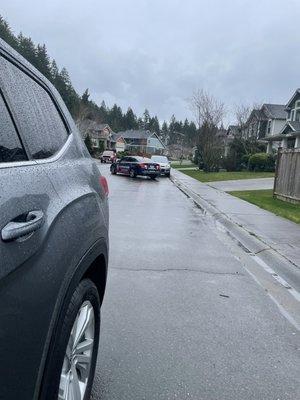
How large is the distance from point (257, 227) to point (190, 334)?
21.7 feet

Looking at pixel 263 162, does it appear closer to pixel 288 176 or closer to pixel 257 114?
pixel 257 114

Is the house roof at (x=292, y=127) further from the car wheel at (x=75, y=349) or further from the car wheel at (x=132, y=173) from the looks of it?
the car wheel at (x=75, y=349)

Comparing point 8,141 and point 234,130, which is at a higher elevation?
point 8,141

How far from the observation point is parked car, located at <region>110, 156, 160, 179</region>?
29469 mm

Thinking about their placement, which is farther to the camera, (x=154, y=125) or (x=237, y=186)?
(x=154, y=125)

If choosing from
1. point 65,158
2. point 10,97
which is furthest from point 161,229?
point 10,97

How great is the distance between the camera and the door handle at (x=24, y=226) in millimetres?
1587

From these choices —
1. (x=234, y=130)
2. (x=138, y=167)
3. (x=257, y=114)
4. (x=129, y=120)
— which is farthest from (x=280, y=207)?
(x=129, y=120)

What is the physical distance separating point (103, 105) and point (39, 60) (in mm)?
85296

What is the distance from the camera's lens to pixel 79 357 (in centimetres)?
259

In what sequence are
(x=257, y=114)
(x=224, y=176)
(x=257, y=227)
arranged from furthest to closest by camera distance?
(x=257, y=114), (x=224, y=176), (x=257, y=227)

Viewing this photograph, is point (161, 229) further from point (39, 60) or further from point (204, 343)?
point (39, 60)

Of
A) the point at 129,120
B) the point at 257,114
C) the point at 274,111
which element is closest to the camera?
the point at 274,111

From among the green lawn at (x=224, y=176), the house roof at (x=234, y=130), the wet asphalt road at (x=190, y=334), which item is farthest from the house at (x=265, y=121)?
the wet asphalt road at (x=190, y=334)
